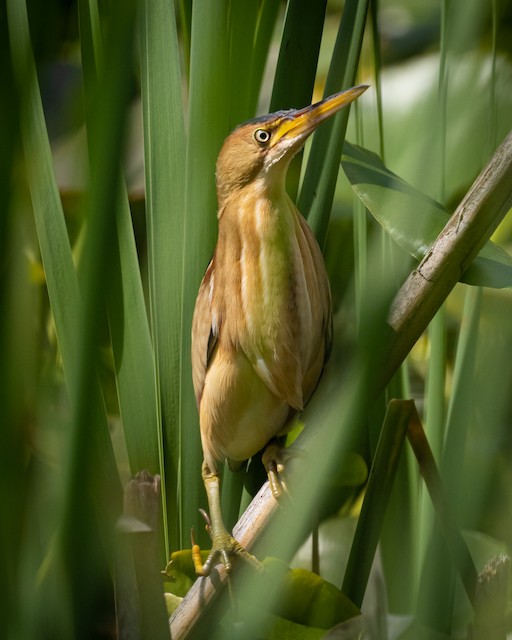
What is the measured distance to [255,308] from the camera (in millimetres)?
674

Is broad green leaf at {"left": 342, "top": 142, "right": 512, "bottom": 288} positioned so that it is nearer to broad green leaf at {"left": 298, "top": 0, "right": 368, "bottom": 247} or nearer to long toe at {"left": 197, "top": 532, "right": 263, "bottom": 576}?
broad green leaf at {"left": 298, "top": 0, "right": 368, "bottom": 247}

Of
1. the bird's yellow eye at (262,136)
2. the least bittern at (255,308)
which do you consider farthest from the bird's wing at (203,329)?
the bird's yellow eye at (262,136)

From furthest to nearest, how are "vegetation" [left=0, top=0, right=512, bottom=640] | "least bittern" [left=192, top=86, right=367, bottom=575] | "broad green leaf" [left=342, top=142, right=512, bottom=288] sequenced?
"least bittern" [left=192, top=86, right=367, bottom=575]
"broad green leaf" [left=342, top=142, right=512, bottom=288]
"vegetation" [left=0, top=0, right=512, bottom=640]

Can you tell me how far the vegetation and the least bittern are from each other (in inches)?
0.7

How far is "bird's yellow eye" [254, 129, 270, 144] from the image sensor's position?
0.64 metres

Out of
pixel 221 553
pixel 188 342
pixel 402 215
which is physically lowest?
pixel 221 553

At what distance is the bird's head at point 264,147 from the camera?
0.62 m

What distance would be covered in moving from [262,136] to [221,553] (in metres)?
0.31

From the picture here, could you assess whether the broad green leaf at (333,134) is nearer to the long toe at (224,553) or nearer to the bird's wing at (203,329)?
the bird's wing at (203,329)

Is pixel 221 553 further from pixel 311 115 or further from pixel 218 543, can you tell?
Answer: pixel 311 115

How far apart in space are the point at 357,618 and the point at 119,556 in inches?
10.0

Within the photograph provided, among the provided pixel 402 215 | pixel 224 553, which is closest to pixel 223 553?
pixel 224 553

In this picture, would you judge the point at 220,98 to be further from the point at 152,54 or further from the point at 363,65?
the point at 363,65

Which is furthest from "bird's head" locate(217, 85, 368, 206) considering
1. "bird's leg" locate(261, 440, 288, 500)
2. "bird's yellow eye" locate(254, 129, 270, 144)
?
"bird's leg" locate(261, 440, 288, 500)
